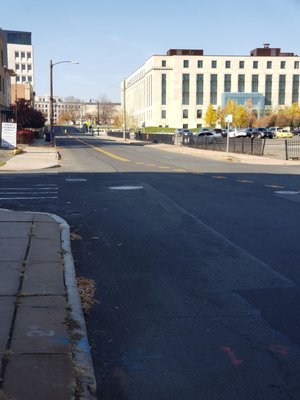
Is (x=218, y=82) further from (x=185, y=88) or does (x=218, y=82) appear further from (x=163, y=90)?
(x=163, y=90)

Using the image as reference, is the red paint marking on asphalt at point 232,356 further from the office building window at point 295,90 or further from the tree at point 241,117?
the office building window at point 295,90

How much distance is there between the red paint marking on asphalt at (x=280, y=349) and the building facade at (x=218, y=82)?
4853 inches

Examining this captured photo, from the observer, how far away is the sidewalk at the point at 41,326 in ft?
11.1

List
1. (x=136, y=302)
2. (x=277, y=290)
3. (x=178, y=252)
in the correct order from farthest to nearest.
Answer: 1. (x=178, y=252)
2. (x=277, y=290)
3. (x=136, y=302)

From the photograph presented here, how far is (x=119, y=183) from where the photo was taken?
1719 centimetres

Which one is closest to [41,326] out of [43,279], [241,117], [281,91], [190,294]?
[43,279]

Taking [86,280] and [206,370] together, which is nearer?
[206,370]

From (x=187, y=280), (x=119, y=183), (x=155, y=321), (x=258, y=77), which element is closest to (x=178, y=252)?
(x=187, y=280)

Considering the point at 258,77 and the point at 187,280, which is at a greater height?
the point at 258,77

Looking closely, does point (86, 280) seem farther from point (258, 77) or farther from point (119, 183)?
point (258, 77)

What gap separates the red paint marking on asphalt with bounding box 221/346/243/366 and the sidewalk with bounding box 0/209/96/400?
116 cm

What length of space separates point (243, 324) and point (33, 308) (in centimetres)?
207

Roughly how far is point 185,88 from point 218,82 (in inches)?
345

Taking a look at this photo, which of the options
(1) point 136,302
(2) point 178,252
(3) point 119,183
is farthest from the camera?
(3) point 119,183
